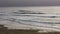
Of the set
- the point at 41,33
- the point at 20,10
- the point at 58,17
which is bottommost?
the point at 41,33

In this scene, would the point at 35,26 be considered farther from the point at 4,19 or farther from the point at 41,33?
the point at 4,19

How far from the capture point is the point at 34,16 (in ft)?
2.50

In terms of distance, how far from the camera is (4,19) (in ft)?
2.52

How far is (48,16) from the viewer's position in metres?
0.75

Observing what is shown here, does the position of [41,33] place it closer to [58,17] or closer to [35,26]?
[35,26]

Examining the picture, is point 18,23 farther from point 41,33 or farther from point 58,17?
point 58,17

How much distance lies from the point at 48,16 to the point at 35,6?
0.14 meters

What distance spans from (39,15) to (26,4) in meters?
0.15

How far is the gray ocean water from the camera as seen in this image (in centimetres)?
74

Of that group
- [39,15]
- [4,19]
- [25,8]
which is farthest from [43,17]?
[4,19]

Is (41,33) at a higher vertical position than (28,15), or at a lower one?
lower

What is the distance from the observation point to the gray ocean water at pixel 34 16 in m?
0.74

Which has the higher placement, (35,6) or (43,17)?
(35,6)

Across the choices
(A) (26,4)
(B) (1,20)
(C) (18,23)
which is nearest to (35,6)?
(A) (26,4)
